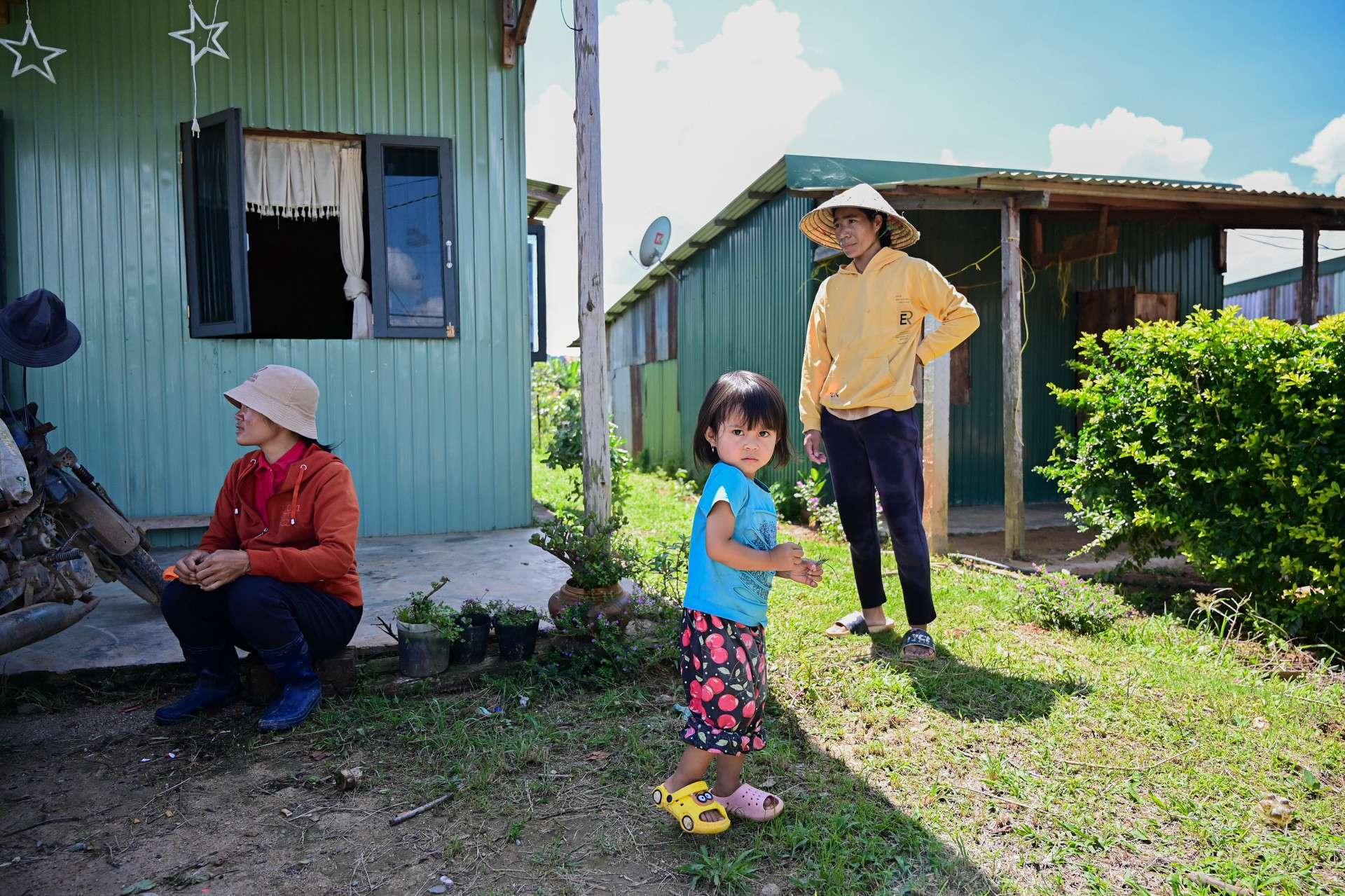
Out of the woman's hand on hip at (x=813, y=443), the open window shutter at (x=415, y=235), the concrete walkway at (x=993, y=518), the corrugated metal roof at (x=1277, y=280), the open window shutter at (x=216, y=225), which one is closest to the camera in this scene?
the woman's hand on hip at (x=813, y=443)

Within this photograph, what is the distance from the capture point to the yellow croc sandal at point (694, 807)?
220 cm

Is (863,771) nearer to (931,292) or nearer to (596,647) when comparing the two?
(596,647)

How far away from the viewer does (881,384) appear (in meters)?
3.60

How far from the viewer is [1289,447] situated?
3822 mm

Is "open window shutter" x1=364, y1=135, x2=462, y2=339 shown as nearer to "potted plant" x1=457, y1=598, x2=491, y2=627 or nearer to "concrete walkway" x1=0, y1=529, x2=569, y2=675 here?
"concrete walkway" x1=0, y1=529, x2=569, y2=675

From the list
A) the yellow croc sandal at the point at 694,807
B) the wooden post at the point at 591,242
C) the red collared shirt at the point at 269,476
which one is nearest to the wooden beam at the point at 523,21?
the wooden post at the point at 591,242

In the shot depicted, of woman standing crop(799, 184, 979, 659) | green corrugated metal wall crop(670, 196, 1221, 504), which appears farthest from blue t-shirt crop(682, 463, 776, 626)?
green corrugated metal wall crop(670, 196, 1221, 504)

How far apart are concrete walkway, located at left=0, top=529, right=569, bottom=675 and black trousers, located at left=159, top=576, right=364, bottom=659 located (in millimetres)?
383

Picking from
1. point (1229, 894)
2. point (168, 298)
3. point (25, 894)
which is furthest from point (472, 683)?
point (168, 298)

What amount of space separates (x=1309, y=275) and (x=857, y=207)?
6.77m

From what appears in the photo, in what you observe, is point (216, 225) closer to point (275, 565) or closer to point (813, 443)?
point (275, 565)

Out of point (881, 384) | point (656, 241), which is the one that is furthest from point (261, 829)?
point (656, 241)

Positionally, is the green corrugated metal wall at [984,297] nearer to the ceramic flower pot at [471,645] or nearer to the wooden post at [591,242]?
the wooden post at [591,242]

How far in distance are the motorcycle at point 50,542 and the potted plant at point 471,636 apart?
1.24 metres
